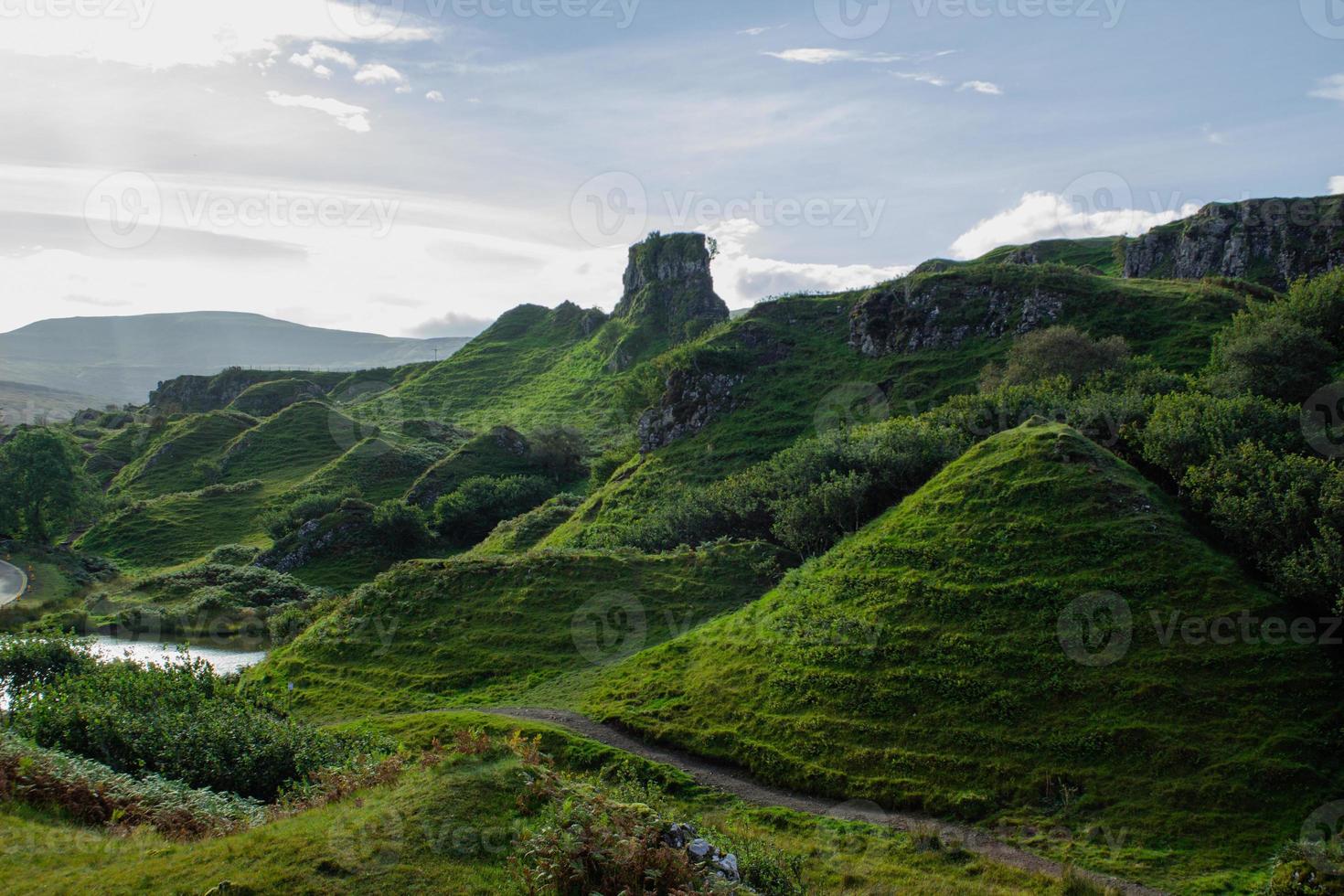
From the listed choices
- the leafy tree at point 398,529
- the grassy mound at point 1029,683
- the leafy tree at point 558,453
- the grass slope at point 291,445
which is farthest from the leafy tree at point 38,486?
the grassy mound at point 1029,683

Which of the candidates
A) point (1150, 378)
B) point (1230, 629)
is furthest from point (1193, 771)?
point (1150, 378)

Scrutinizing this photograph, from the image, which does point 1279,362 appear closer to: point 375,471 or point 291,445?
point 375,471

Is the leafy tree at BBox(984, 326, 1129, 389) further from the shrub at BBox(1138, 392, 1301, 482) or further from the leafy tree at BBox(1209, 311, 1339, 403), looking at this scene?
the shrub at BBox(1138, 392, 1301, 482)

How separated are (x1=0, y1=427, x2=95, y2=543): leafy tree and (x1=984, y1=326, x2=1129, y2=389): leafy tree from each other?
79.9 meters

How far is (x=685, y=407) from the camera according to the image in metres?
69.4

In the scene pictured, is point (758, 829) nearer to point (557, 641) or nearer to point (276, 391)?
point (557, 641)

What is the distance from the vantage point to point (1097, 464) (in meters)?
30.5

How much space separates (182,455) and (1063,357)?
106821mm

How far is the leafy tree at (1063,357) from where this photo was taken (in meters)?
51.9

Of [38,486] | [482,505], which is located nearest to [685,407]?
[482,505]

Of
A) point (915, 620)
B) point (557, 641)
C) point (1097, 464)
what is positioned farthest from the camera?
point (557, 641)

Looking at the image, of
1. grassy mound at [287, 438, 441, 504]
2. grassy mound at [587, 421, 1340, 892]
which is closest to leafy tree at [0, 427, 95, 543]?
grassy mound at [287, 438, 441, 504]

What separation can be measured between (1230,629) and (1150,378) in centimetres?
2360

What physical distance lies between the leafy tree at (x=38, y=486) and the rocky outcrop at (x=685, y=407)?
172 ft
